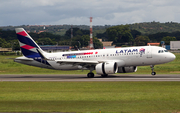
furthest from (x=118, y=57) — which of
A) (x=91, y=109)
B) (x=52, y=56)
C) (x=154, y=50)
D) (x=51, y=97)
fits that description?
(x=91, y=109)

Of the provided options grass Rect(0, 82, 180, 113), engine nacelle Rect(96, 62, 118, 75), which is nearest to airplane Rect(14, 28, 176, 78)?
engine nacelle Rect(96, 62, 118, 75)

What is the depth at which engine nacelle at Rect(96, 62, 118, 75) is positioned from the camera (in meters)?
45.8

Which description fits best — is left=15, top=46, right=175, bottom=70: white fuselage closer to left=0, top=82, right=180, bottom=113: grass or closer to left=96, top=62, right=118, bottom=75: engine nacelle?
left=96, top=62, right=118, bottom=75: engine nacelle

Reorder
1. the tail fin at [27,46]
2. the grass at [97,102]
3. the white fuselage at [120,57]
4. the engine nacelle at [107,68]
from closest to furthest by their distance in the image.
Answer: the grass at [97,102] < the engine nacelle at [107,68] < the white fuselage at [120,57] < the tail fin at [27,46]

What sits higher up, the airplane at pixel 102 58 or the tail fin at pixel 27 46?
the tail fin at pixel 27 46

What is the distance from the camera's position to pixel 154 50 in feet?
153

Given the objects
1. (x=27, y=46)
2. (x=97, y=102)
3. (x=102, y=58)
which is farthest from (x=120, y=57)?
(x=97, y=102)

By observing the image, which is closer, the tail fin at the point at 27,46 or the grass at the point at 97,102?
the grass at the point at 97,102

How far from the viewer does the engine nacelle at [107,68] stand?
150 feet

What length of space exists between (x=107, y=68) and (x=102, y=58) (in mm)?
3595

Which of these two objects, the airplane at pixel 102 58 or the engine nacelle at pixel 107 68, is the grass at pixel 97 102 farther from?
the airplane at pixel 102 58

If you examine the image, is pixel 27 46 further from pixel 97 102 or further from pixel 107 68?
pixel 97 102

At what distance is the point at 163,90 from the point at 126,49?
1865 centimetres

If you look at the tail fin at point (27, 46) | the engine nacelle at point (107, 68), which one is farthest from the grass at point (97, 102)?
the tail fin at point (27, 46)
